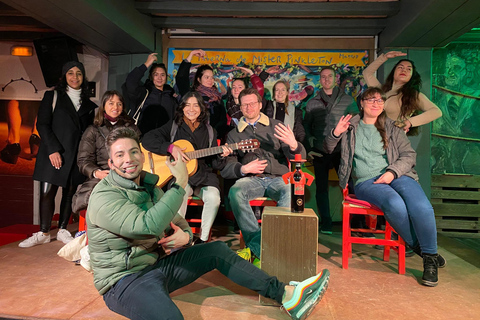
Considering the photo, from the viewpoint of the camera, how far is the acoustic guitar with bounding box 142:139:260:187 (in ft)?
10.9

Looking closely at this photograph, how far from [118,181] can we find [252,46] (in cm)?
375

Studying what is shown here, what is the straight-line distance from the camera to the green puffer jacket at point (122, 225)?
67.4 inches

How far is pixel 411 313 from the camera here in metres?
2.16

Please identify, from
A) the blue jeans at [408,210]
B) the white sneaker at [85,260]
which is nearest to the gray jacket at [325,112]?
the blue jeans at [408,210]

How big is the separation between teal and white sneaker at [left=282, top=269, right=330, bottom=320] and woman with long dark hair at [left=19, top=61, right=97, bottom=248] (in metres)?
2.70

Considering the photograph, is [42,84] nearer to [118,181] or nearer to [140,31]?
[140,31]

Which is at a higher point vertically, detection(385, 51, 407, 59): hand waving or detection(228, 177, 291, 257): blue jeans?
detection(385, 51, 407, 59): hand waving

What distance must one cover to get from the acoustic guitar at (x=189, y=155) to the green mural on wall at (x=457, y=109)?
3.16m

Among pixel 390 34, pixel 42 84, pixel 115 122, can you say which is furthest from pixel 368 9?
pixel 42 84

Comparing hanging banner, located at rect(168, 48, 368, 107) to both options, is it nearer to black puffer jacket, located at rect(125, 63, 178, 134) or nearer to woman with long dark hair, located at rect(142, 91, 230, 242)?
black puffer jacket, located at rect(125, 63, 178, 134)

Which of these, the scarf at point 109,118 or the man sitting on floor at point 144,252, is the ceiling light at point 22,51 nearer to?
the scarf at point 109,118

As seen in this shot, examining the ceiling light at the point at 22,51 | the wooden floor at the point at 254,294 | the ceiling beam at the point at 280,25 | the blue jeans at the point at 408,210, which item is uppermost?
the ceiling beam at the point at 280,25

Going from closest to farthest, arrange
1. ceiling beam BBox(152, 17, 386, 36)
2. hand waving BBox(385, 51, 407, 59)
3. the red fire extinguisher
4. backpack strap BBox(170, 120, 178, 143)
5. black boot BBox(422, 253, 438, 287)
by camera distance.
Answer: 1. the red fire extinguisher
2. black boot BBox(422, 253, 438, 287)
3. backpack strap BBox(170, 120, 178, 143)
4. hand waving BBox(385, 51, 407, 59)
5. ceiling beam BBox(152, 17, 386, 36)

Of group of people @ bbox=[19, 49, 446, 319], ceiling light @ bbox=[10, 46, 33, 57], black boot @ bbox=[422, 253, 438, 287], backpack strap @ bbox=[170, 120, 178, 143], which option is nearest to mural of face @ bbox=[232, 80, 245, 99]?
group of people @ bbox=[19, 49, 446, 319]
